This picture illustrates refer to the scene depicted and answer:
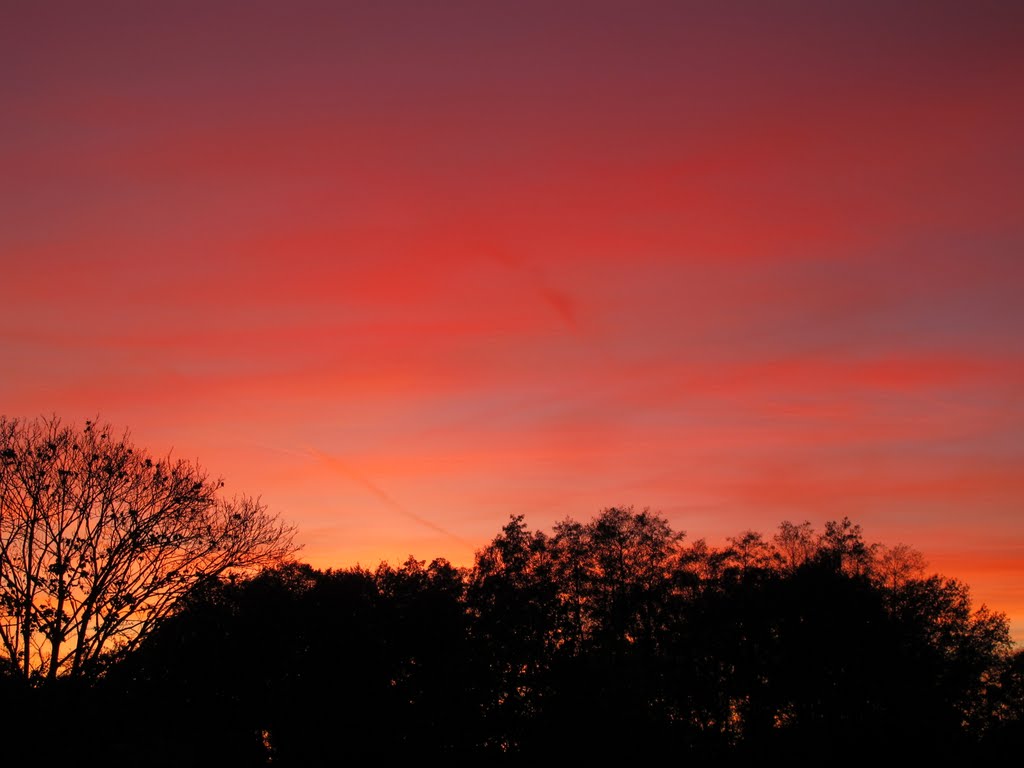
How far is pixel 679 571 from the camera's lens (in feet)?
232

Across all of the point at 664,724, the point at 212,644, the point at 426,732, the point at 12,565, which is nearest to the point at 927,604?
the point at 664,724

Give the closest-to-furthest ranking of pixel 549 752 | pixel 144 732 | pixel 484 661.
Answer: pixel 144 732 < pixel 549 752 < pixel 484 661

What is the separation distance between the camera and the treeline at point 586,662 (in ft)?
180

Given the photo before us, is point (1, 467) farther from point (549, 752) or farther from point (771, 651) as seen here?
point (771, 651)

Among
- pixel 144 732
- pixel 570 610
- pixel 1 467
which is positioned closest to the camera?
pixel 1 467

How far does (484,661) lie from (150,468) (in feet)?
108

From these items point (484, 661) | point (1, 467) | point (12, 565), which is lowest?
point (484, 661)

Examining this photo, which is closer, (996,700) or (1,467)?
(1,467)

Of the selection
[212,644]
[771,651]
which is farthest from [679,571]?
[212,644]

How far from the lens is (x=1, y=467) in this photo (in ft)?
113

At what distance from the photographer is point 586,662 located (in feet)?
195

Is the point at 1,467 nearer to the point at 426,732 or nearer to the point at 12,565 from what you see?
the point at 12,565

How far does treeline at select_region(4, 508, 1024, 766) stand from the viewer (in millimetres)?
54844

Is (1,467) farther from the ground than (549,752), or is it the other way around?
(1,467)
